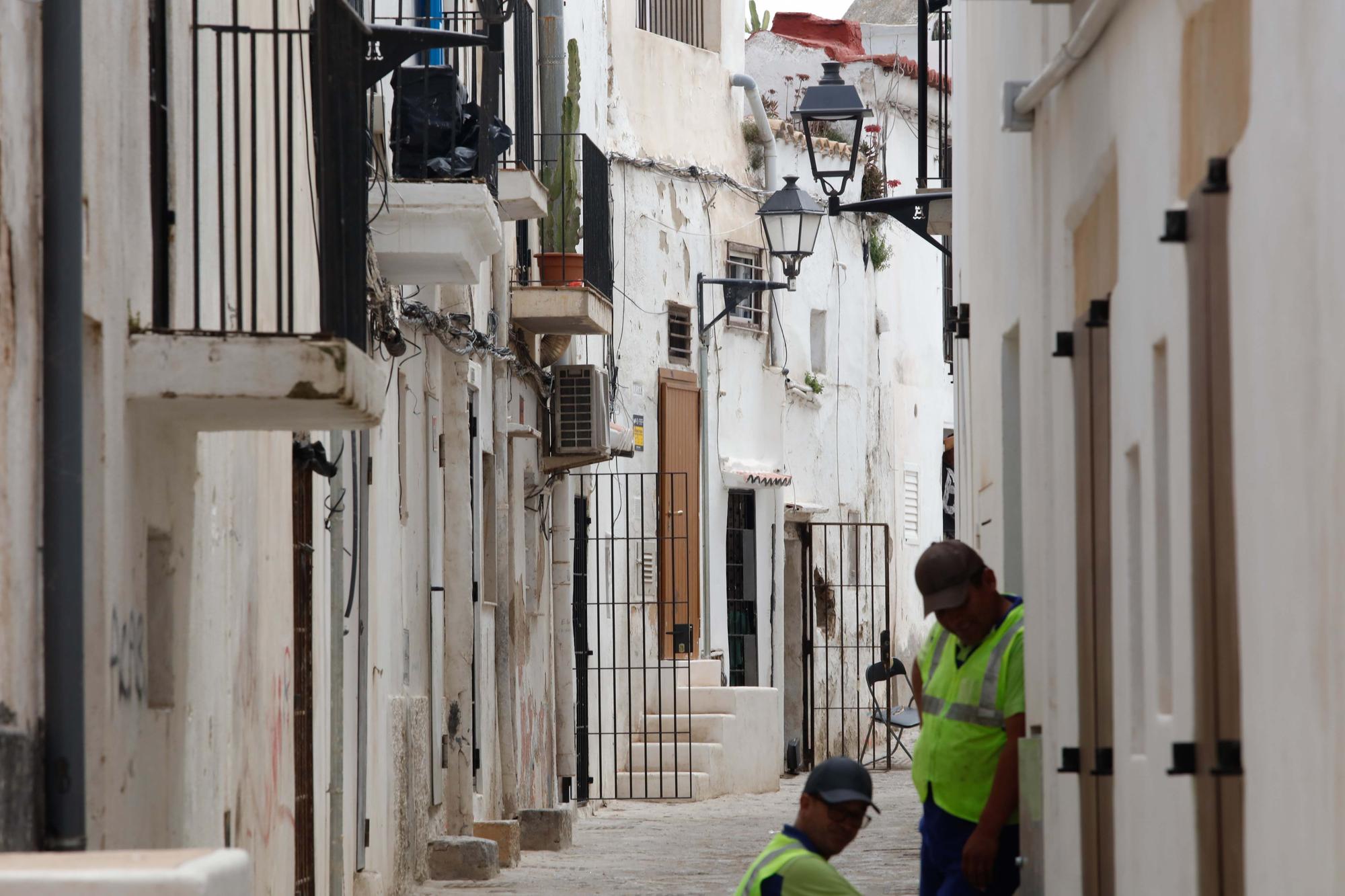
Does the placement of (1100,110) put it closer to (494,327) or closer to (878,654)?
(494,327)

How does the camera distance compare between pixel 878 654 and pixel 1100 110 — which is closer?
pixel 1100 110

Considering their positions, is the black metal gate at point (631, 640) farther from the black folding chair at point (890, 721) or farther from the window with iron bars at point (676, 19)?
the window with iron bars at point (676, 19)

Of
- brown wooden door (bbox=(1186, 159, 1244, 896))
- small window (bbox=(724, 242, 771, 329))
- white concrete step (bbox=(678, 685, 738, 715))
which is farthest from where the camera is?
small window (bbox=(724, 242, 771, 329))

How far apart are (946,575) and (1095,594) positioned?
0.66 meters

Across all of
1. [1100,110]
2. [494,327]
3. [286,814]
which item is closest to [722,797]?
[494,327]

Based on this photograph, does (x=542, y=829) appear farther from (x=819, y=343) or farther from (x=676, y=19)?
(x=819, y=343)

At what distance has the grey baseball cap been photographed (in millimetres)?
6453

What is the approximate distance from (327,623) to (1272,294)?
697 cm

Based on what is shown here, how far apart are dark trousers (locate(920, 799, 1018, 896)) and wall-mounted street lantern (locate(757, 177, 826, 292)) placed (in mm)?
12400

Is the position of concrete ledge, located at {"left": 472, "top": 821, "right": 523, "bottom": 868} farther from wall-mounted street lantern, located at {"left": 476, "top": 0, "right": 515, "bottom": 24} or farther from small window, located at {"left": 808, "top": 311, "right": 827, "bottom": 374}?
small window, located at {"left": 808, "top": 311, "right": 827, "bottom": 374}

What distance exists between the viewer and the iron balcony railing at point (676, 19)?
22.8 meters

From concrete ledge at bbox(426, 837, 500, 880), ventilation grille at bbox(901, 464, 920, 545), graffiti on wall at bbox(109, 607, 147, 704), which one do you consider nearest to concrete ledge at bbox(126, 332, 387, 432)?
graffiti on wall at bbox(109, 607, 147, 704)

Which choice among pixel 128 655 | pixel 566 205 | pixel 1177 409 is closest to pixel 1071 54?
pixel 1177 409

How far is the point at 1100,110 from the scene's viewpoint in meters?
5.91
